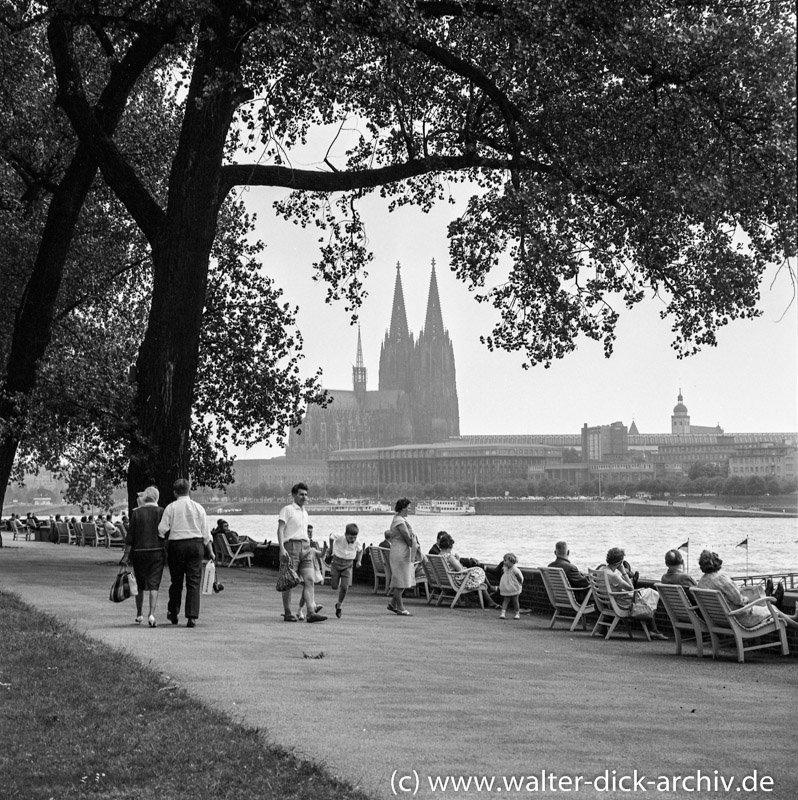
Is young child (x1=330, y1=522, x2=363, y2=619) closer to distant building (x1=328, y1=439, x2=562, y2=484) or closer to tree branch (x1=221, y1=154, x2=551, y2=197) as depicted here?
tree branch (x1=221, y1=154, x2=551, y2=197)

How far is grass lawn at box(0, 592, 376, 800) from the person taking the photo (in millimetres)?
5875

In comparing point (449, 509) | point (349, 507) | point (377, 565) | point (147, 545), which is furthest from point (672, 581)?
point (349, 507)

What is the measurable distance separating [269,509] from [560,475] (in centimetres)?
5196

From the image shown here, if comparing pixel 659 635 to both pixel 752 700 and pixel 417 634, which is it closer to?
pixel 417 634

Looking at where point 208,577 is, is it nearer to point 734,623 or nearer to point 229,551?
point 734,623

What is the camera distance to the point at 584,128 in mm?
15352

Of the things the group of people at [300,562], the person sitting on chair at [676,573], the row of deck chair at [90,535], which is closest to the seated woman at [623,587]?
the group of people at [300,562]

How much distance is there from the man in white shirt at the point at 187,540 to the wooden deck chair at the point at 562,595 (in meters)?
4.36

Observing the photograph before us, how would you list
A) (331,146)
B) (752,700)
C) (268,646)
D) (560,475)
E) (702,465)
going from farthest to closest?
(560,475) < (702,465) < (331,146) < (268,646) < (752,700)

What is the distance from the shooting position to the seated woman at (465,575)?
1703cm

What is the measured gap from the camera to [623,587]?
44.8 ft

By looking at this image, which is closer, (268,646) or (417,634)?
(268,646)

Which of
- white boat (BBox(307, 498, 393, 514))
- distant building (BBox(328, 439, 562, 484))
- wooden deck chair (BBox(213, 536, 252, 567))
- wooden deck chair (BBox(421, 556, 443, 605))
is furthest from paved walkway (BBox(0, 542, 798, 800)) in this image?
distant building (BBox(328, 439, 562, 484))

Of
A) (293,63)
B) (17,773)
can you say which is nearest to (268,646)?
(17,773)
